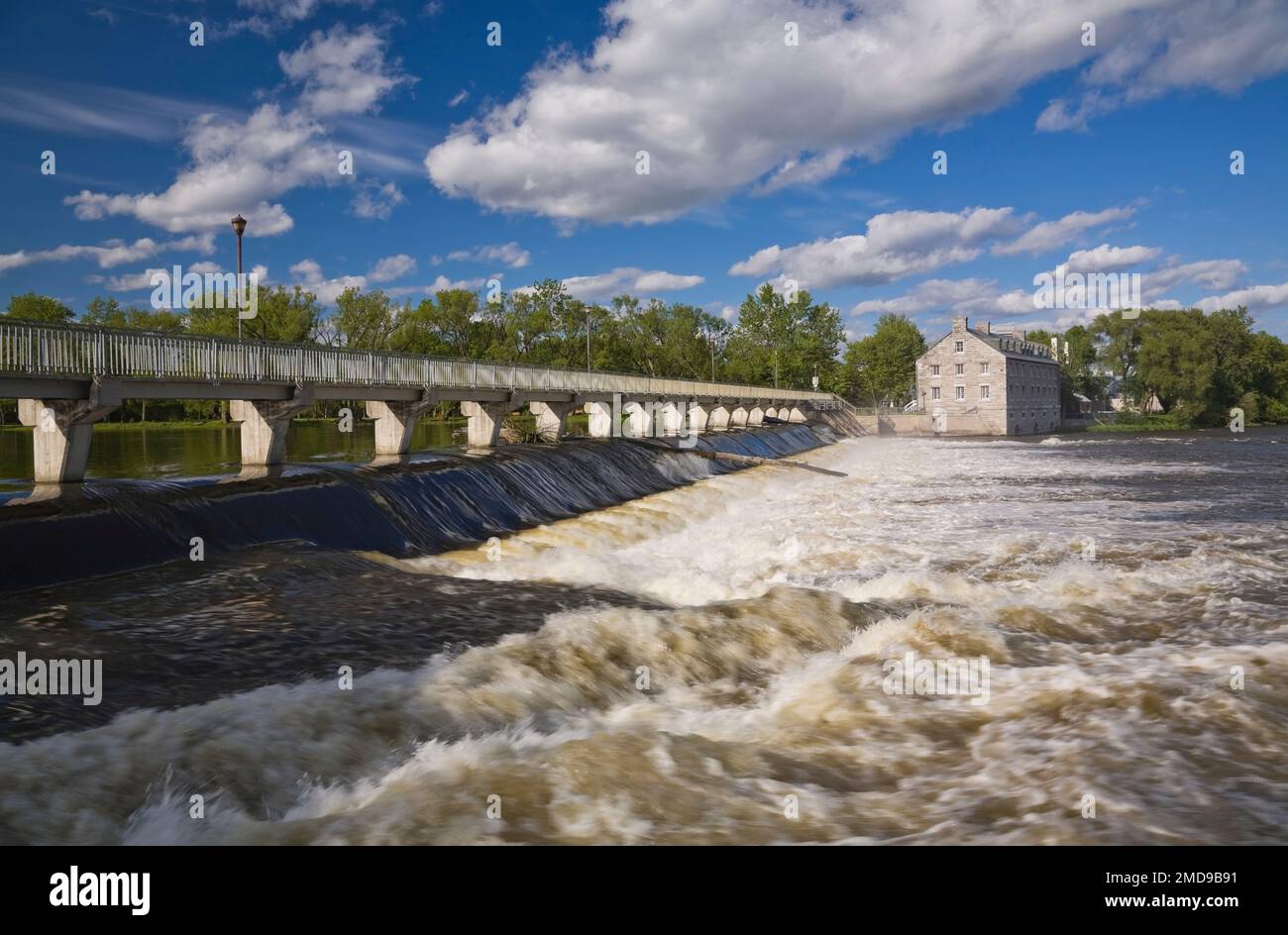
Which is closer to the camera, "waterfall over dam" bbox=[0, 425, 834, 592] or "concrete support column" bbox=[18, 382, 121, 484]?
"waterfall over dam" bbox=[0, 425, 834, 592]

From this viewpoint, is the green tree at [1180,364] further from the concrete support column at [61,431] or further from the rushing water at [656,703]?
the concrete support column at [61,431]

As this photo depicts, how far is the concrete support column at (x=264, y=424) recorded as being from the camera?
2348 centimetres

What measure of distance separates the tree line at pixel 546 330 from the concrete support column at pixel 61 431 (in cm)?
5746

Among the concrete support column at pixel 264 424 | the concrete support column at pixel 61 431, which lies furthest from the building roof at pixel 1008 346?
the concrete support column at pixel 61 431

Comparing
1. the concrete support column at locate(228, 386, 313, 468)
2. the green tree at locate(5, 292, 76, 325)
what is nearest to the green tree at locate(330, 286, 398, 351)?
the green tree at locate(5, 292, 76, 325)

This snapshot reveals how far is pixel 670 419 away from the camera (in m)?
59.4

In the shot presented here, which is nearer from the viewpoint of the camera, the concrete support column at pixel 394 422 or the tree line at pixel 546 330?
the concrete support column at pixel 394 422

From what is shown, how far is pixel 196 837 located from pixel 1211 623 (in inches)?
449

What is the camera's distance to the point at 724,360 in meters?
147

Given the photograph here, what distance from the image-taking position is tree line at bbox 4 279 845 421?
319ft

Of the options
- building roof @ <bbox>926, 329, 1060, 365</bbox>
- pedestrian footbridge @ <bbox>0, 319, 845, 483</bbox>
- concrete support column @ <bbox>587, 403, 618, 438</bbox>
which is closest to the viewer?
pedestrian footbridge @ <bbox>0, 319, 845, 483</bbox>

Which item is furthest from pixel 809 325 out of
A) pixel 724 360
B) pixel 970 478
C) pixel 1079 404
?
pixel 970 478

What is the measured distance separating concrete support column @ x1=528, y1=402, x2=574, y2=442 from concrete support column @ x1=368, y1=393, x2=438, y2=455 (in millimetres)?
9850

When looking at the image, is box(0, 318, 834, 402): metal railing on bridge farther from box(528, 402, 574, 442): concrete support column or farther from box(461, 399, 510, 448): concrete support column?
box(528, 402, 574, 442): concrete support column
